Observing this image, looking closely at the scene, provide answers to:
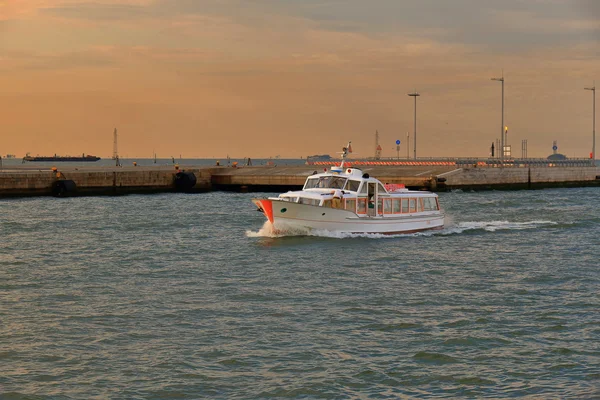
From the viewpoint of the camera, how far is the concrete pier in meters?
75.2

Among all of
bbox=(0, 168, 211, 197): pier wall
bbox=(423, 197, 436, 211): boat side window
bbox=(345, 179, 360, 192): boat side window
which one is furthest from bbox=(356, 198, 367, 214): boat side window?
bbox=(0, 168, 211, 197): pier wall

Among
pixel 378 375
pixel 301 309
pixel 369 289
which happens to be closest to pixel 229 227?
pixel 369 289

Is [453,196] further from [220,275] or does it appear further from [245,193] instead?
[220,275]

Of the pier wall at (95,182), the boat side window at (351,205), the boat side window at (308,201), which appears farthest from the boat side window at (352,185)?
the pier wall at (95,182)

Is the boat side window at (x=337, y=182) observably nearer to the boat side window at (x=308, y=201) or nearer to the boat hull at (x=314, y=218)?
the boat hull at (x=314, y=218)

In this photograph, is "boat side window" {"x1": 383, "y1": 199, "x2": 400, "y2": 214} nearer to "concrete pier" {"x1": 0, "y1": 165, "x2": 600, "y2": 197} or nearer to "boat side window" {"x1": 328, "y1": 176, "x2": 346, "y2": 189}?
"boat side window" {"x1": 328, "y1": 176, "x2": 346, "y2": 189}

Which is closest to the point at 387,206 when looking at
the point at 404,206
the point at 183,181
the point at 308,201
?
the point at 404,206

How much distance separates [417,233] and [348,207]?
561 centimetres

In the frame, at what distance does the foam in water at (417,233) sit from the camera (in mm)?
40906

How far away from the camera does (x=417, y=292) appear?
2592 centimetres

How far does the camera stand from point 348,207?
4203cm

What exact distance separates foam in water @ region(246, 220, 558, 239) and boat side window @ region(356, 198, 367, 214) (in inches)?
49.9

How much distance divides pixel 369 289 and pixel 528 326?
6.60 m

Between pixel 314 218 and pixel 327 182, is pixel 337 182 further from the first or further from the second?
pixel 314 218
